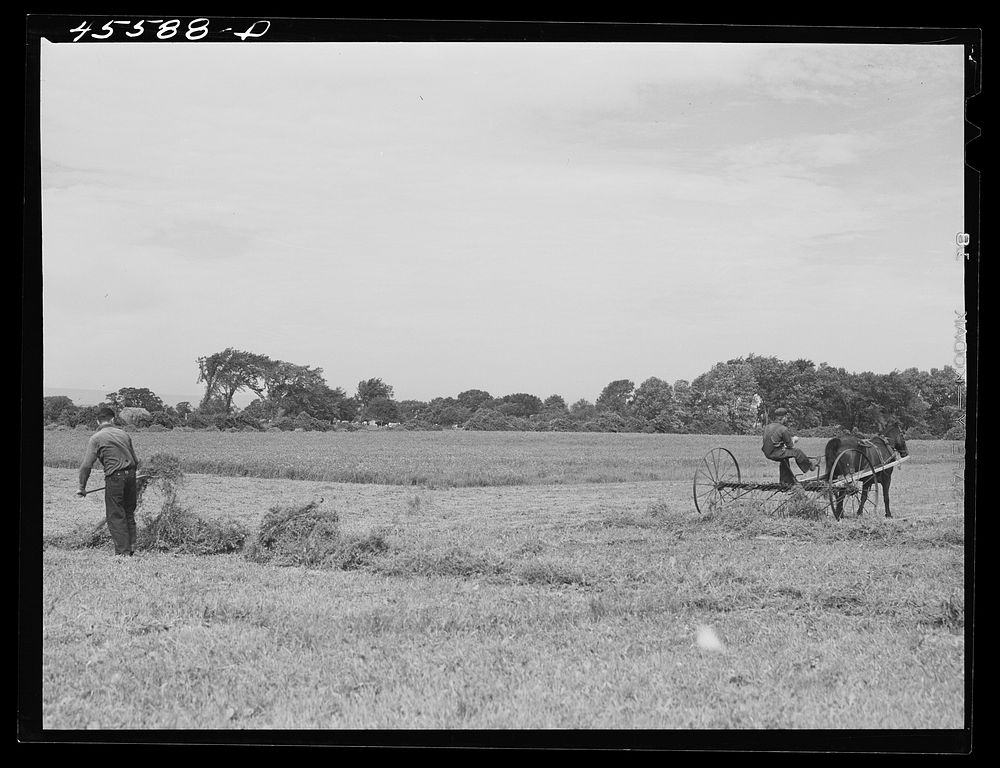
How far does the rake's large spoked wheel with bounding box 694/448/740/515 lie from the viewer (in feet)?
21.3

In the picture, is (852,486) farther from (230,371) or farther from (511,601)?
(230,371)

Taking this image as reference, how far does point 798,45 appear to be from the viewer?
5.77m

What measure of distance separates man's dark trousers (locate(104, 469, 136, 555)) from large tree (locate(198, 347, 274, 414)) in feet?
2.70

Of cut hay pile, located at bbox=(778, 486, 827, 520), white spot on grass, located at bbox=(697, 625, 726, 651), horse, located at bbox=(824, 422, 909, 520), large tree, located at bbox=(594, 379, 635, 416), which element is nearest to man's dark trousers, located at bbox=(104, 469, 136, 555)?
large tree, located at bbox=(594, 379, 635, 416)

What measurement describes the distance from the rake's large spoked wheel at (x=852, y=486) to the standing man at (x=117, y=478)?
4737 mm

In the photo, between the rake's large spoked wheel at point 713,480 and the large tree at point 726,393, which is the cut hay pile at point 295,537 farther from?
the large tree at point 726,393

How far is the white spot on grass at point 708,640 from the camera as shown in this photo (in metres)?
5.77

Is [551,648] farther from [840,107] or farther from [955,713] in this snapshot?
[840,107]

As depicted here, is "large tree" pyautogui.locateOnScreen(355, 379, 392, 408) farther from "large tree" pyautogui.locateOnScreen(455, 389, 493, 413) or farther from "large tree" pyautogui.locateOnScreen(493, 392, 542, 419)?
"large tree" pyautogui.locateOnScreen(493, 392, 542, 419)

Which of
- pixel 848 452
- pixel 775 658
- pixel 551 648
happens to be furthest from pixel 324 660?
pixel 848 452
